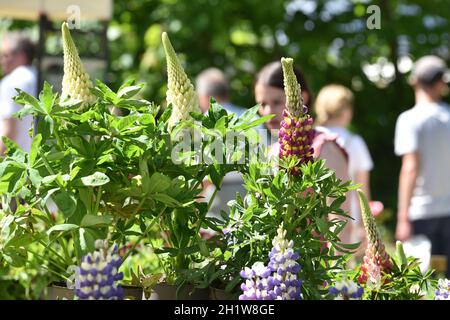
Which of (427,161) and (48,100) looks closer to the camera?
(48,100)

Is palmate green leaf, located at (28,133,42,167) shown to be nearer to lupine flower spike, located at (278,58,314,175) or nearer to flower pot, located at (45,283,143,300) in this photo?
flower pot, located at (45,283,143,300)

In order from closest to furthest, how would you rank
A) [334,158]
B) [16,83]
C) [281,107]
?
1. [334,158]
2. [281,107]
3. [16,83]

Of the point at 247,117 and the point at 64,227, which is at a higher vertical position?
the point at 247,117

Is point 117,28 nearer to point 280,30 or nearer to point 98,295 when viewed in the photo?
point 280,30

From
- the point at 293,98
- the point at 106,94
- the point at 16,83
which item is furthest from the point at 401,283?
the point at 16,83

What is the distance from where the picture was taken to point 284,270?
1.18m

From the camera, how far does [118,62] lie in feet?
A: 24.5

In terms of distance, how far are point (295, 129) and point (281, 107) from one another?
1.23m

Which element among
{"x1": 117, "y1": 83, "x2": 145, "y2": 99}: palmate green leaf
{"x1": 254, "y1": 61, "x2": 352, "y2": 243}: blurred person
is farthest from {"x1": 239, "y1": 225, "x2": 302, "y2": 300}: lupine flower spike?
{"x1": 254, "y1": 61, "x2": 352, "y2": 243}: blurred person

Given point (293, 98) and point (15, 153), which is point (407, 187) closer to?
point (293, 98)

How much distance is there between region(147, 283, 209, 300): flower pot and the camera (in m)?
1.36

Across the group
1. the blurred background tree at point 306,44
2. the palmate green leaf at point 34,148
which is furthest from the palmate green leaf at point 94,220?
the blurred background tree at point 306,44

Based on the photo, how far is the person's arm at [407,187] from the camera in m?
4.29

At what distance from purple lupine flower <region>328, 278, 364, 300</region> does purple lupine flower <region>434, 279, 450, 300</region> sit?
0.20 m
